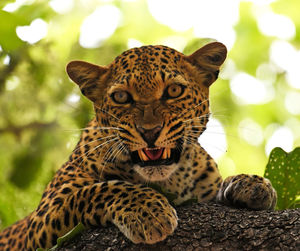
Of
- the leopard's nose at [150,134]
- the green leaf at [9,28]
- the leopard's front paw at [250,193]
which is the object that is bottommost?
the leopard's front paw at [250,193]

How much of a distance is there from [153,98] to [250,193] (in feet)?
3.89

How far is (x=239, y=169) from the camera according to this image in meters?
10.5

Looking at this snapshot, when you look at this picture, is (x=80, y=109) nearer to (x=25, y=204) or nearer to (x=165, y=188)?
(x=25, y=204)

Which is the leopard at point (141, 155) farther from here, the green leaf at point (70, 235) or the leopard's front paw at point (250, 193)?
the green leaf at point (70, 235)

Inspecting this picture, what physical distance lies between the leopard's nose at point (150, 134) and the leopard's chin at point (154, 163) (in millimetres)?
114

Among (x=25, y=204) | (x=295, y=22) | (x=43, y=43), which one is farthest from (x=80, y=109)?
(x=295, y=22)

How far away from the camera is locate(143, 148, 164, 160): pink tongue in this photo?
4.88 m

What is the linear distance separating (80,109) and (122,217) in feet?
11.9

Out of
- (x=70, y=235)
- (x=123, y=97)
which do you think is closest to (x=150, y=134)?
(x=123, y=97)

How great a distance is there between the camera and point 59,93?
28.9ft

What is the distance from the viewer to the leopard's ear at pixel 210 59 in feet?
18.0

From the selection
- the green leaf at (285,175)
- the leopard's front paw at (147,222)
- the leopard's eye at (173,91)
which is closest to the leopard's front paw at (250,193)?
the green leaf at (285,175)

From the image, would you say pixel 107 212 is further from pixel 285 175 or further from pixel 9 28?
pixel 285 175

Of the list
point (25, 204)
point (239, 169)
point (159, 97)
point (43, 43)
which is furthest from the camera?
point (239, 169)
